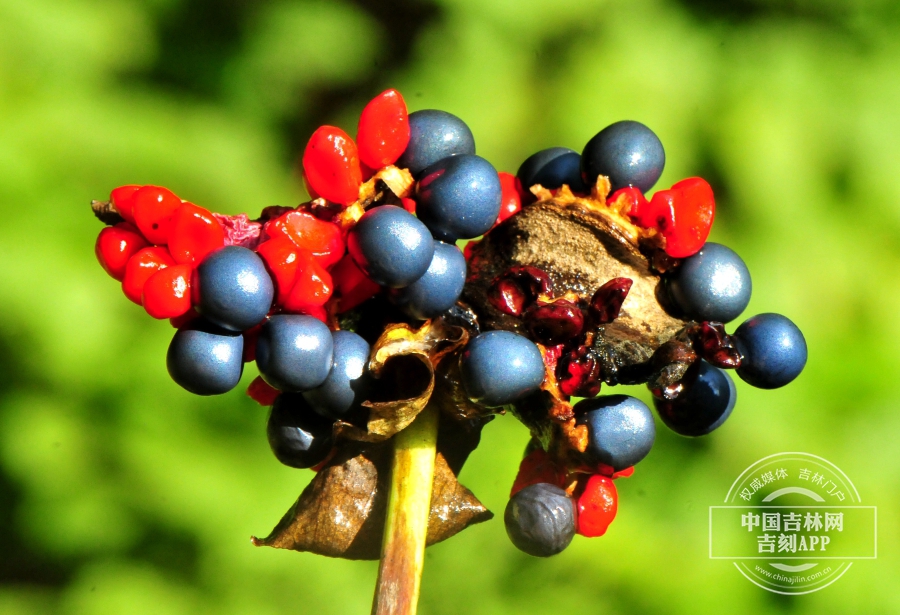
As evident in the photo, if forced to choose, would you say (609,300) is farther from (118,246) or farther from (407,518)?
(118,246)

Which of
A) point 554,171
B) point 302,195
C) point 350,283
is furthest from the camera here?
point 302,195

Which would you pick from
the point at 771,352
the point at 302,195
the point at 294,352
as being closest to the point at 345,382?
the point at 294,352

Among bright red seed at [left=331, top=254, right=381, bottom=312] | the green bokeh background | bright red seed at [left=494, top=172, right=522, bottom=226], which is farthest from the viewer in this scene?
the green bokeh background

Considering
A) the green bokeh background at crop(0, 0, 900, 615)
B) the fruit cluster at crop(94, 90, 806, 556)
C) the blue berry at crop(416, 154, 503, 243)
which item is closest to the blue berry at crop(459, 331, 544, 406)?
the fruit cluster at crop(94, 90, 806, 556)

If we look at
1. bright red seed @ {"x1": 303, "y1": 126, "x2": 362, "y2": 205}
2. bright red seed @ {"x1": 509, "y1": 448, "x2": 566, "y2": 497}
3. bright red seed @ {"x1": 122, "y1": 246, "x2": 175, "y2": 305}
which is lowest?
bright red seed @ {"x1": 509, "y1": 448, "x2": 566, "y2": 497}

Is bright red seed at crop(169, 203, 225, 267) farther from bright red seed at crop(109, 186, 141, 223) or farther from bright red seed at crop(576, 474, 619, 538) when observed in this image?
bright red seed at crop(576, 474, 619, 538)

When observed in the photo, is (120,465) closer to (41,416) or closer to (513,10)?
(41,416)

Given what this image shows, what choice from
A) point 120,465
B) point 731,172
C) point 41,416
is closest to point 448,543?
point 120,465
